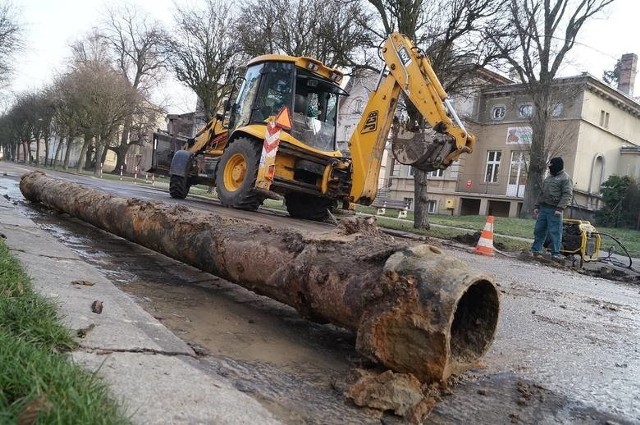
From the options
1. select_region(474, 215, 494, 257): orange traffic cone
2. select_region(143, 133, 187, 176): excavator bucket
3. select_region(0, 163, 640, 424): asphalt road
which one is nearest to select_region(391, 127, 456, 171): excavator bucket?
select_region(474, 215, 494, 257): orange traffic cone

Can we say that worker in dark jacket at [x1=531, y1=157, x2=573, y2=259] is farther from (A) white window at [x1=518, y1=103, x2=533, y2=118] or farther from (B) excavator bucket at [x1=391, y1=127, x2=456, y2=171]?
(A) white window at [x1=518, y1=103, x2=533, y2=118]

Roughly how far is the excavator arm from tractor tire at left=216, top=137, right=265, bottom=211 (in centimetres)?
191

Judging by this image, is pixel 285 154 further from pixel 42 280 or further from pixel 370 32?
pixel 42 280

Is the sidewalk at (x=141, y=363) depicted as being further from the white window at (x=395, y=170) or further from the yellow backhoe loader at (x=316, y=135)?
the white window at (x=395, y=170)

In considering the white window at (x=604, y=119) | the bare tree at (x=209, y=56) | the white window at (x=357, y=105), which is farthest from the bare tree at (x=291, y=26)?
the white window at (x=604, y=119)

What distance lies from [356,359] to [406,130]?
280 inches

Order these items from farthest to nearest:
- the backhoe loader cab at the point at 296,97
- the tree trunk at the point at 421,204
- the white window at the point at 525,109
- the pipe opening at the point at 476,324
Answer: the white window at the point at 525,109 < the tree trunk at the point at 421,204 < the backhoe loader cab at the point at 296,97 < the pipe opening at the point at 476,324

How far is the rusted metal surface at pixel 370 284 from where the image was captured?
7.11 ft

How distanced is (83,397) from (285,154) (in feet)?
28.2

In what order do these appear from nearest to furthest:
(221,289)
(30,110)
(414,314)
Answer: (414,314), (221,289), (30,110)

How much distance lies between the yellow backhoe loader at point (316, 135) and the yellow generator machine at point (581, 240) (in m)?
2.72

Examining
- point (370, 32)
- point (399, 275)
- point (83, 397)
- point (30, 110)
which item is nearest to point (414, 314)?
point (399, 275)

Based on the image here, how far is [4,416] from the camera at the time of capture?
1288mm

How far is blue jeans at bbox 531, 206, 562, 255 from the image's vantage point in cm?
885
